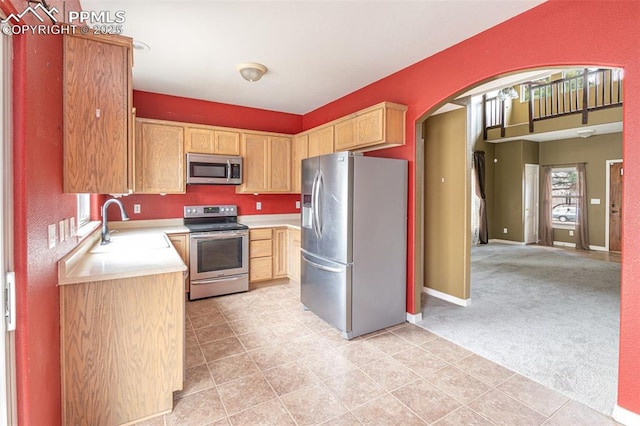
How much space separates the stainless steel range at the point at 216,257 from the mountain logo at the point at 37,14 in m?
2.70

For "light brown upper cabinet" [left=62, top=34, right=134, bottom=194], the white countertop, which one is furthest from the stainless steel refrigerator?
"light brown upper cabinet" [left=62, top=34, right=134, bottom=194]

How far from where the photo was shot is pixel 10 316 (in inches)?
46.9

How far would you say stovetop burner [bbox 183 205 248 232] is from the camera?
14.1 ft

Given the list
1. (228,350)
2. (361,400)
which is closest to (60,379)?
(228,350)

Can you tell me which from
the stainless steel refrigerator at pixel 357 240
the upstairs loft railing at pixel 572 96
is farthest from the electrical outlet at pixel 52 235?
the upstairs loft railing at pixel 572 96

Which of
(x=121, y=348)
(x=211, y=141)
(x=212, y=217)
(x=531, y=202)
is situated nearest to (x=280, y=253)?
(x=212, y=217)

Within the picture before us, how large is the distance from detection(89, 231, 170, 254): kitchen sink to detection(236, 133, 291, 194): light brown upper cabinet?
172 cm

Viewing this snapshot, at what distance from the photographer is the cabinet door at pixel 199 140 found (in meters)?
4.20

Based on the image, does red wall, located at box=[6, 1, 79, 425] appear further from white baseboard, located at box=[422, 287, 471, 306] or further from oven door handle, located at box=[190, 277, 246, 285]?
white baseboard, located at box=[422, 287, 471, 306]

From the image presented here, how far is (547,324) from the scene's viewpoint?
10.8 feet

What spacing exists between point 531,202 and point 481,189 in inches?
56.2

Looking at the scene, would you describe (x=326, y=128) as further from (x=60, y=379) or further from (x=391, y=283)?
(x=60, y=379)

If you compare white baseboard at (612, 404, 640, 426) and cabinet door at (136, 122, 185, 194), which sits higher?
cabinet door at (136, 122, 185, 194)

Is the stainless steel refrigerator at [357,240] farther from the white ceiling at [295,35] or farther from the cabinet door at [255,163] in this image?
the cabinet door at [255,163]
